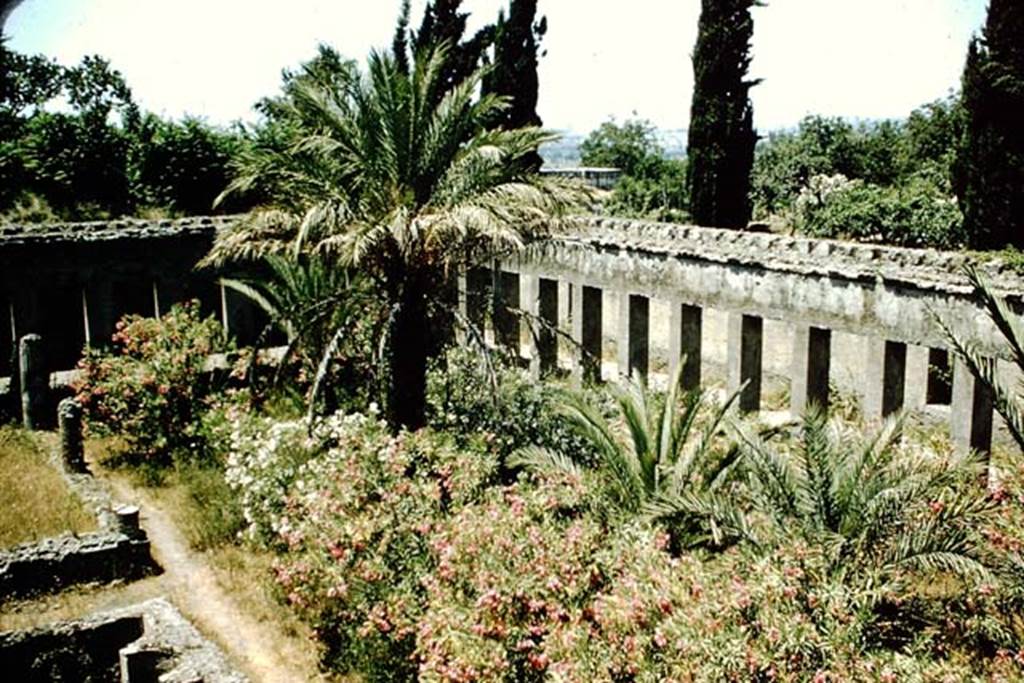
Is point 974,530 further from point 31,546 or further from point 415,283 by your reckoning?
point 31,546

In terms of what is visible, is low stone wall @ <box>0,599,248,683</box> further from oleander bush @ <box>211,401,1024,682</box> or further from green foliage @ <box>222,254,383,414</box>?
green foliage @ <box>222,254,383,414</box>

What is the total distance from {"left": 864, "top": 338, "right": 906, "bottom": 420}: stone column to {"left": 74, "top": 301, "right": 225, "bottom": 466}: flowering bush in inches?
371

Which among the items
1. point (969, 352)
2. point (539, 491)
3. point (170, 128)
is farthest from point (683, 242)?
point (170, 128)

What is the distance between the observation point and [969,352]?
7.64m

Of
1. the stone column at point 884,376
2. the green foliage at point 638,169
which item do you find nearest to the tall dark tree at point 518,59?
the green foliage at point 638,169

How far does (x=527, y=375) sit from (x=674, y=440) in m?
5.24

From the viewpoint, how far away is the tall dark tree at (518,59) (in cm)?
2536

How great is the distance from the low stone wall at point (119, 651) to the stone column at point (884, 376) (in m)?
9.25

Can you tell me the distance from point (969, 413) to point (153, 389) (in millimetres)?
11043

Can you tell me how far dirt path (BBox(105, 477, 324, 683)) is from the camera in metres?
9.23

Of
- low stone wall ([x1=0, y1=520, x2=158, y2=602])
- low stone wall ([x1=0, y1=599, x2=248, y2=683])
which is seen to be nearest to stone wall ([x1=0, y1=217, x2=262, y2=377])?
low stone wall ([x1=0, y1=520, x2=158, y2=602])

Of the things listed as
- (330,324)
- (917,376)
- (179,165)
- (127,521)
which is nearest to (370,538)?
(127,521)

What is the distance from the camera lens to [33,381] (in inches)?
589

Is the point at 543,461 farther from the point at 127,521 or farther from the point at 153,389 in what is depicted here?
the point at 153,389
